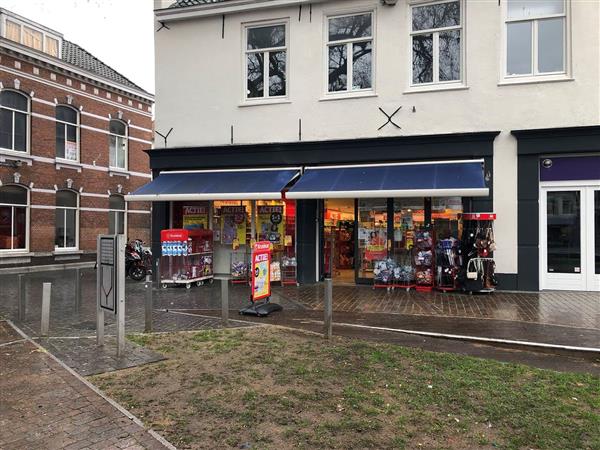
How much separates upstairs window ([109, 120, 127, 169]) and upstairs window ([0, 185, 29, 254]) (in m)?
5.39

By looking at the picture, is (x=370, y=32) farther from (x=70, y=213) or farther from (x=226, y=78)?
(x=70, y=213)

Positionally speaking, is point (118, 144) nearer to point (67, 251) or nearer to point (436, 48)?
point (67, 251)

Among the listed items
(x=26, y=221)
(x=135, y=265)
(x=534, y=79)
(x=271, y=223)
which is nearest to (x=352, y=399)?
(x=271, y=223)

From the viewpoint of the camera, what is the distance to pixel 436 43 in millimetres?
11938

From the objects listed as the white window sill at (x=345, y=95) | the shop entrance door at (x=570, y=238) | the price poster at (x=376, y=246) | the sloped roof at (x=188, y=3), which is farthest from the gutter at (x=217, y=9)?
the shop entrance door at (x=570, y=238)

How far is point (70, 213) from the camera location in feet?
70.0

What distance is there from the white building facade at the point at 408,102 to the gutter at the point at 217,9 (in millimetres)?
38

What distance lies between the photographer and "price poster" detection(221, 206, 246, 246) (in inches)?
534

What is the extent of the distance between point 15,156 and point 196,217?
396 inches

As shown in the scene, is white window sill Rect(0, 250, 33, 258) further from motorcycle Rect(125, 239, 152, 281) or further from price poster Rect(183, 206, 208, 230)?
price poster Rect(183, 206, 208, 230)

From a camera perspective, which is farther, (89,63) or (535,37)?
(89,63)

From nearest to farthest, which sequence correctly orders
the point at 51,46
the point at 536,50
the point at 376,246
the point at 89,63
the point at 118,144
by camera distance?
the point at 536,50 → the point at 376,246 → the point at 51,46 → the point at 89,63 → the point at 118,144

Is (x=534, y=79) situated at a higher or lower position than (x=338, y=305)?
higher

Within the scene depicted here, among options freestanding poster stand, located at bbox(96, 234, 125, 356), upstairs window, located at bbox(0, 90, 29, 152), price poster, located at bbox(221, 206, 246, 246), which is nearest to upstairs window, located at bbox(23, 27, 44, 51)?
upstairs window, located at bbox(0, 90, 29, 152)
